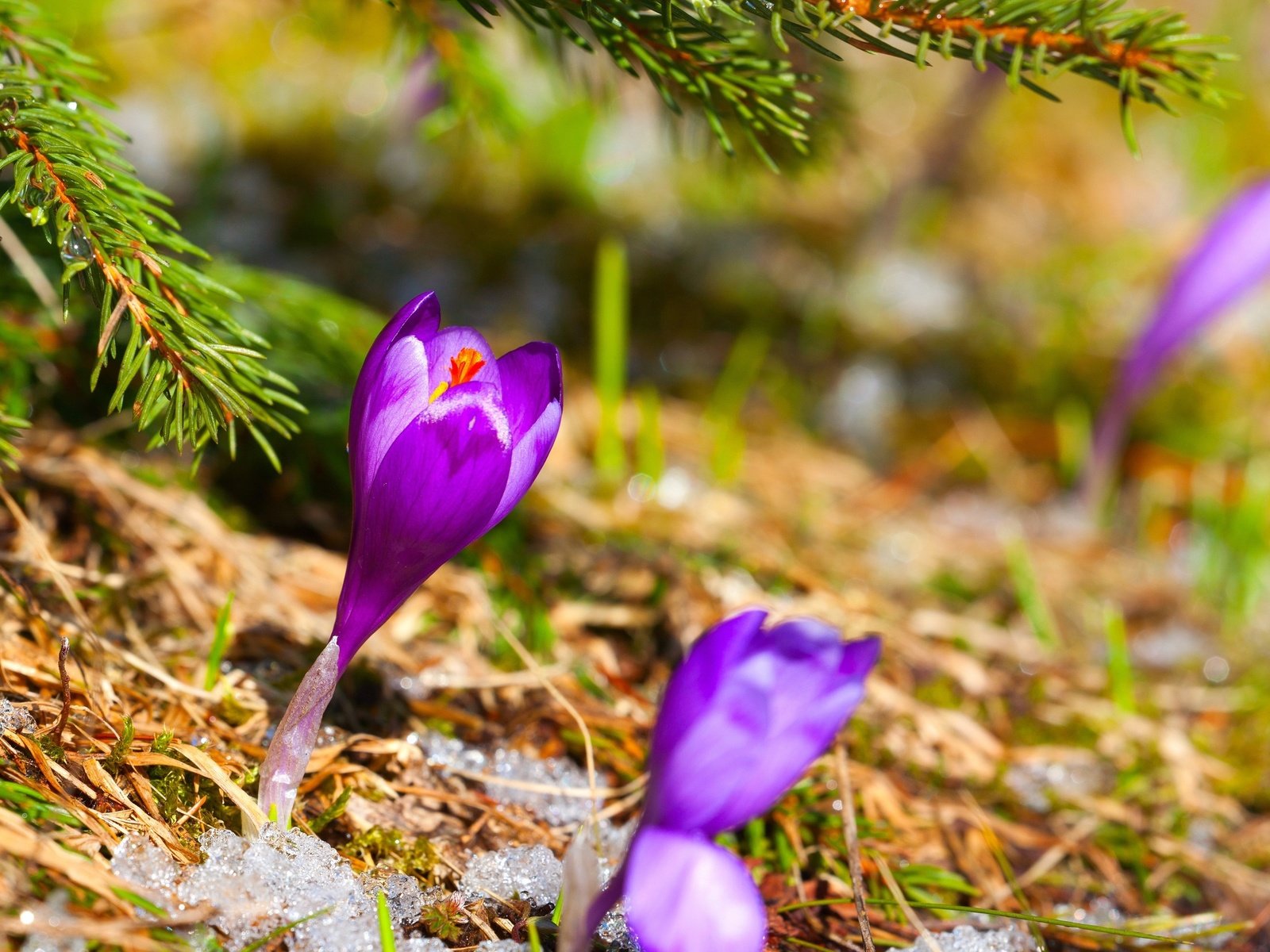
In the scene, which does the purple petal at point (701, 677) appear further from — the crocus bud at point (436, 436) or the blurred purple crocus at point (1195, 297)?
the blurred purple crocus at point (1195, 297)

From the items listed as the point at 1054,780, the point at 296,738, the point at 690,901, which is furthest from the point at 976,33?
the point at 1054,780

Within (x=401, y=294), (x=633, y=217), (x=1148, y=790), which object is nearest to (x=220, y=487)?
(x=401, y=294)

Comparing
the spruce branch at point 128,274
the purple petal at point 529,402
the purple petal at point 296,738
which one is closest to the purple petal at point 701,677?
the purple petal at point 529,402

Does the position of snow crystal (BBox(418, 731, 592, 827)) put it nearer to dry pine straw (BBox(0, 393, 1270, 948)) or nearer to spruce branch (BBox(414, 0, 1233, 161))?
dry pine straw (BBox(0, 393, 1270, 948))

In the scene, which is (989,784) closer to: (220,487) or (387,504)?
(387,504)

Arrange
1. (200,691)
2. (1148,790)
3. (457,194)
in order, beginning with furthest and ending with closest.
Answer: (457,194), (1148,790), (200,691)

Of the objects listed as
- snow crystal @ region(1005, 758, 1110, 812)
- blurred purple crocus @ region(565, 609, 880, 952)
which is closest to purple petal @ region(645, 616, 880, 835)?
blurred purple crocus @ region(565, 609, 880, 952)
